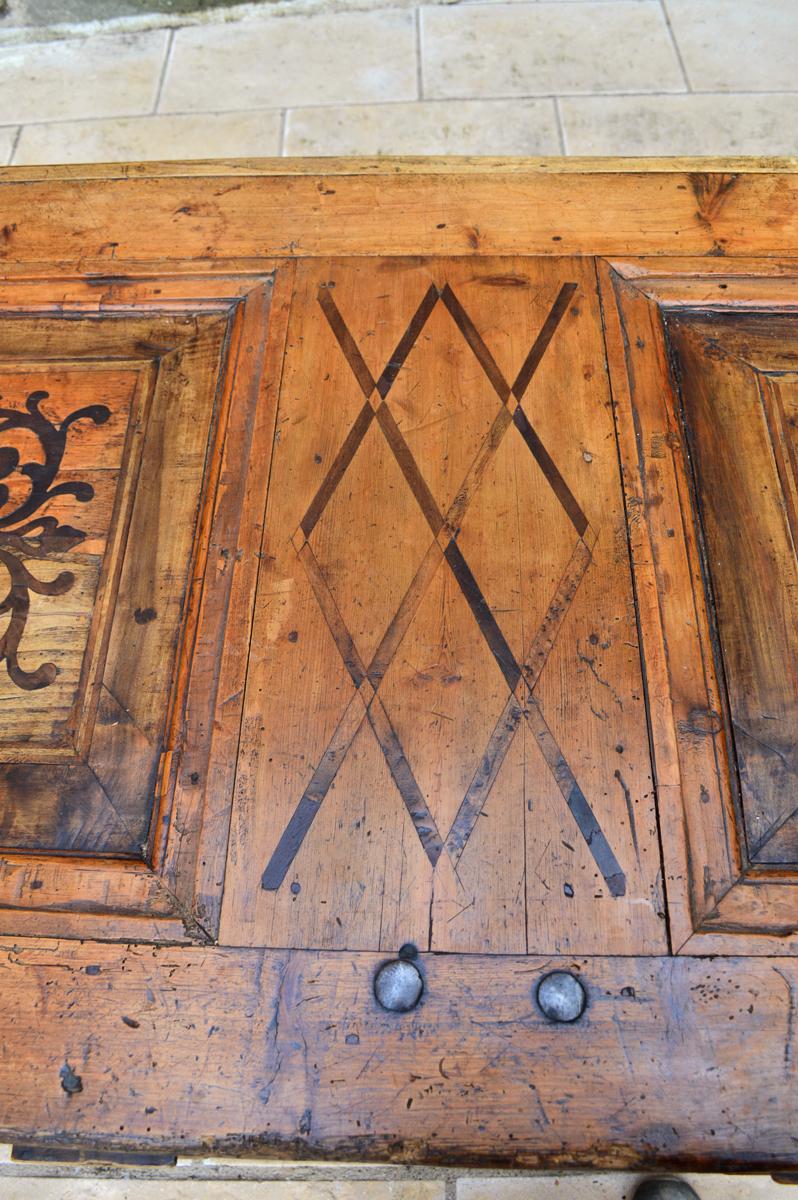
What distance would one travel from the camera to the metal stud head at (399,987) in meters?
0.95

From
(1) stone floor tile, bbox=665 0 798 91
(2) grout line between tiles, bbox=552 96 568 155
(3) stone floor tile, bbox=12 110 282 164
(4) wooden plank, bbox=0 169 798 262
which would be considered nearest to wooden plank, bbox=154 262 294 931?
(4) wooden plank, bbox=0 169 798 262

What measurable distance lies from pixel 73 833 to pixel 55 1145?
1.16 ft

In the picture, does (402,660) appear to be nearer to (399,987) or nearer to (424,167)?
(399,987)

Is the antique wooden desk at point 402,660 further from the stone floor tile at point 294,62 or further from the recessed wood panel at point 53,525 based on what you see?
the stone floor tile at point 294,62

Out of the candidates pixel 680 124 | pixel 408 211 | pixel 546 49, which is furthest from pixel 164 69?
pixel 680 124

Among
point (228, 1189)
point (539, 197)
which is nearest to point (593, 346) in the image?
point (539, 197)

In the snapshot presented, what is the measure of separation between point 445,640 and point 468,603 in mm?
64

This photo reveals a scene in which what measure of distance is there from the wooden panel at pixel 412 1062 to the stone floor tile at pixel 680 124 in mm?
1744

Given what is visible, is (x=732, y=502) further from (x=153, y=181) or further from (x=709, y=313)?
(x=153, y=181)

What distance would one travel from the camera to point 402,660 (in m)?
1.10

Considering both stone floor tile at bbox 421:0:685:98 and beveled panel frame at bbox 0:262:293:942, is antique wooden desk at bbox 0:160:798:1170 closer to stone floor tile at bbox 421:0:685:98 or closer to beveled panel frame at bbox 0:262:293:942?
beveled panel frame at bbox 0:262:293:942

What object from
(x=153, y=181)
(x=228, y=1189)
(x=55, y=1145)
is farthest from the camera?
(x=153, y=181)

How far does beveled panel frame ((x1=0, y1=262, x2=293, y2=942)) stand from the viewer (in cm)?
102

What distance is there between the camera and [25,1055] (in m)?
0.96
